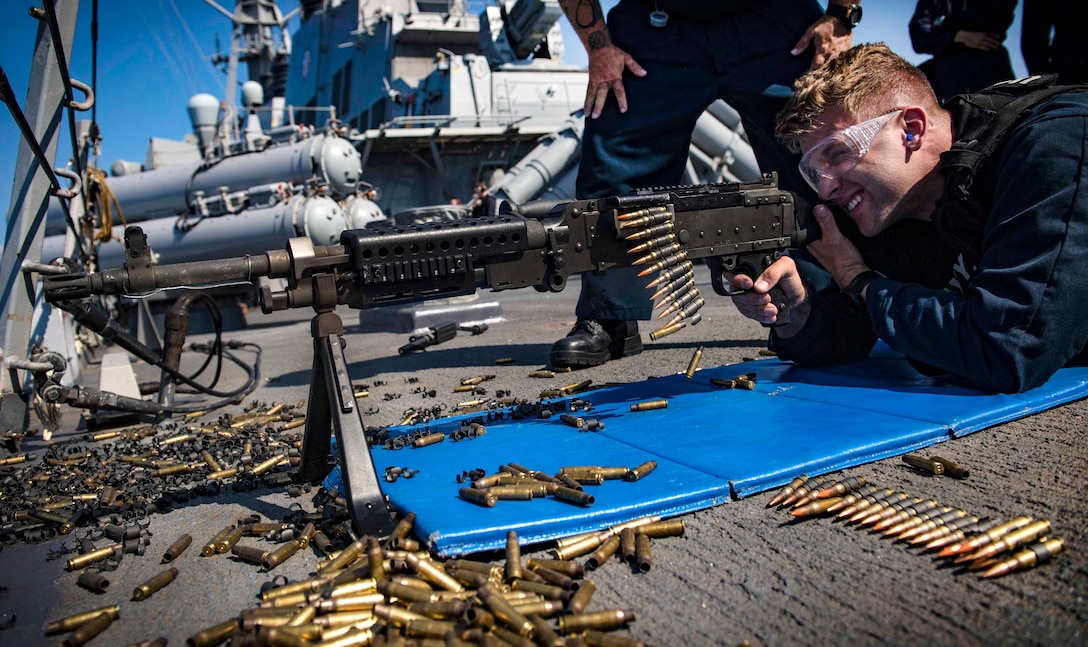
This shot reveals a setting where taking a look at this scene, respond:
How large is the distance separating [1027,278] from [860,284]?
0.85 metres

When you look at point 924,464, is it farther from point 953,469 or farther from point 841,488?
point 841,488

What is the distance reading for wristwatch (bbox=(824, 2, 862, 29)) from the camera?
16.2 feet

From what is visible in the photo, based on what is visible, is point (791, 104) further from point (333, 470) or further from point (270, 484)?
point (270, 484)

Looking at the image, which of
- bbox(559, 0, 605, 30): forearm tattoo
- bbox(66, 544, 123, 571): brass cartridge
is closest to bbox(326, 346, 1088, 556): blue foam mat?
bbox(66, 544, 123, 571): brass cartridge

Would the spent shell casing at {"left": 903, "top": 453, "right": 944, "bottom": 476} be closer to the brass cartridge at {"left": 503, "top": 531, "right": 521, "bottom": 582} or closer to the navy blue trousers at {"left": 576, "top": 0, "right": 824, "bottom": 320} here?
the brass cartridge at {"left": 503, "top": 531, "right": 521, "bottom": 582}

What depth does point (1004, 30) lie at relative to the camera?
7.49 m

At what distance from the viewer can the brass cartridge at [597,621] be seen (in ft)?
6.78

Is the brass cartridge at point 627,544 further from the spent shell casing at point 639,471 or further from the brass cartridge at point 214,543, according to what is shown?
the brass cartridge at point 214,543

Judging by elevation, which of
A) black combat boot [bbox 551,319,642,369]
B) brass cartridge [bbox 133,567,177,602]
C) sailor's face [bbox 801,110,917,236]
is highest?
sailor's face [bbox 801,110,917,236]

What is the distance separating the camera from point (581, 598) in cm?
221

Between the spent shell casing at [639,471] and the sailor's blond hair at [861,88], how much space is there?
1.93 m

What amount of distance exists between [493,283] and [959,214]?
7.57 feet

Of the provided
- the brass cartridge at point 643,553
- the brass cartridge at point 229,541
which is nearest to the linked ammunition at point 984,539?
the brass cartridge at point 643,553

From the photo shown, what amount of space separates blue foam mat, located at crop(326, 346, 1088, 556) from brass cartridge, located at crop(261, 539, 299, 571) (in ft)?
1.36
